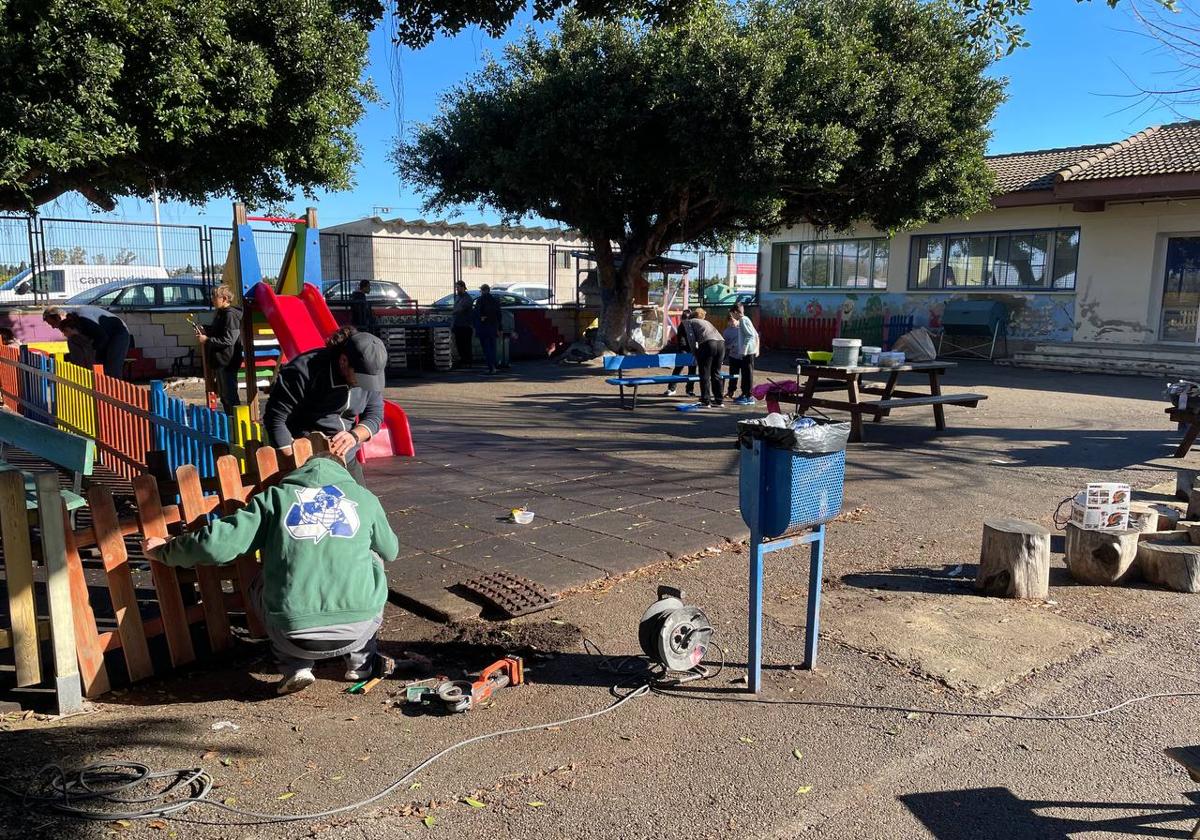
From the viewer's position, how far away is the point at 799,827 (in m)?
3.11

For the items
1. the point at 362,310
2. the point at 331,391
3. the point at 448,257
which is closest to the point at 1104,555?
the point at 331,391

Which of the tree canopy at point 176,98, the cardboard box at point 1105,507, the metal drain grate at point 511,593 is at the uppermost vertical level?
the tree canopy at point 176,98

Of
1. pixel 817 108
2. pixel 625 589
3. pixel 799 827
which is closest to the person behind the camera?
pixel 799 827

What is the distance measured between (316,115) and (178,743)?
39.8ft

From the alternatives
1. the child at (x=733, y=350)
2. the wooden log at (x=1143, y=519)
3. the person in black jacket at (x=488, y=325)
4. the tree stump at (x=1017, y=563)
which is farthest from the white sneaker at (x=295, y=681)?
the person in black jacket at (x=488, y=325)

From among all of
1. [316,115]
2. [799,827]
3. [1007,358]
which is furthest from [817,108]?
[799,827]

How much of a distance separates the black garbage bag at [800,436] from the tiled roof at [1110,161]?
18850mm

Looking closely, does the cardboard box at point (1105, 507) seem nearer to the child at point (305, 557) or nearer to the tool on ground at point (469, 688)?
the tool on ground at point (469, 688)

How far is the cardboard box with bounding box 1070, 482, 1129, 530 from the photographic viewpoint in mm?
5945

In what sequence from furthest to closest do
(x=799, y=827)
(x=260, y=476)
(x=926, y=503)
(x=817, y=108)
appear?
(x=817, y=108) < (x=926, y=503) < (x=260, y=476) < (x=799, y=827)

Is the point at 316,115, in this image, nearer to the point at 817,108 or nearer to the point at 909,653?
the point at 817,108

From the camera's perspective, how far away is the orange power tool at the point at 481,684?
12.9ft

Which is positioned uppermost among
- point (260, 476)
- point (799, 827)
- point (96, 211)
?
point (96, 211)

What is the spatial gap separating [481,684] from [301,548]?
102 centimetres
